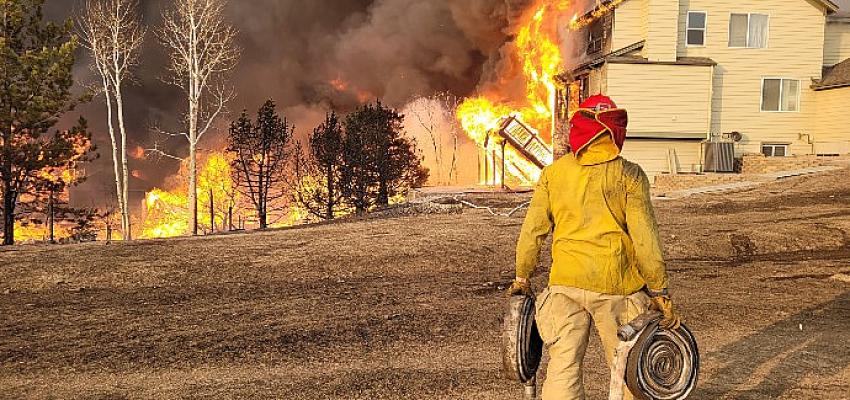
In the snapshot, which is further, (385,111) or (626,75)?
(385,111)

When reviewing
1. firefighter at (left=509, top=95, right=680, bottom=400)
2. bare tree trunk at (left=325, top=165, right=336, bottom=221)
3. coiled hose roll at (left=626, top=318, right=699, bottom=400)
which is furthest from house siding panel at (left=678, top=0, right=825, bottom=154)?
bare tree trunk at (left=325, top=165, right=336, bottom=221)

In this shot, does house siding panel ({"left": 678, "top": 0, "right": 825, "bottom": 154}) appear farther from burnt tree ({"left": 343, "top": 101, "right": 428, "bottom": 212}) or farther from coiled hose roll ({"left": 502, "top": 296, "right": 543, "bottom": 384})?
coiled hose roll ({"left": 502, "top": 296, "right": 543, "bottom": 384})

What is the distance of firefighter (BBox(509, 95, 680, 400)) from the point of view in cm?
361

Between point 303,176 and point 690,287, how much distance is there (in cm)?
4444

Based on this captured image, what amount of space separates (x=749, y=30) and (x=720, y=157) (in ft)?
21.2

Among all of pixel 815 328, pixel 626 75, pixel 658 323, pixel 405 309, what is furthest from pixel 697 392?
pixel 626 75

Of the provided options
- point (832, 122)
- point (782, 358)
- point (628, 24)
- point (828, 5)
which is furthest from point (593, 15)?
point (782, 358)

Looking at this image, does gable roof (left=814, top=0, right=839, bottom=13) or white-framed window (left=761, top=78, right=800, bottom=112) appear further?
white-framed window (left=761, top=78, right=800, bottom=112)

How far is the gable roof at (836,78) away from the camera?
26.7 metres

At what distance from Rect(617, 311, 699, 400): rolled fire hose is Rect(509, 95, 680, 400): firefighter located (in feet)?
0.42

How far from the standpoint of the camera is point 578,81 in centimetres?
3011

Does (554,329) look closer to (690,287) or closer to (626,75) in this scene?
(690,287)

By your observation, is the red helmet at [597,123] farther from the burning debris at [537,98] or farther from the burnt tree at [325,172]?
the burnt tree at [325,172]

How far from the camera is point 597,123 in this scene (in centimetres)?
370
